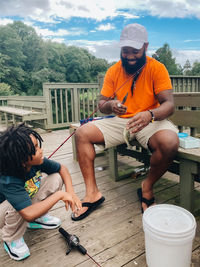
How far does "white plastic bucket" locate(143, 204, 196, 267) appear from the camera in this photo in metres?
0.87

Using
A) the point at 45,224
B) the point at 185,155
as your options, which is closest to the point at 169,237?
the point at 185,155

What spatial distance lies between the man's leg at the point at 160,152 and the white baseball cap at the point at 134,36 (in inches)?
27.4

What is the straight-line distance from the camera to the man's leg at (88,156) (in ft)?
5.46

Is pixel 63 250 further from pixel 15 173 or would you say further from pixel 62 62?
pixel 62 62

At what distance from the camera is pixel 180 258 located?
917 mm

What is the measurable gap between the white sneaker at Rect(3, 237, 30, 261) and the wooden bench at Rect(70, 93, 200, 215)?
103 centimetres

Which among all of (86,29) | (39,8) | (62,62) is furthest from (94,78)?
(86,29)

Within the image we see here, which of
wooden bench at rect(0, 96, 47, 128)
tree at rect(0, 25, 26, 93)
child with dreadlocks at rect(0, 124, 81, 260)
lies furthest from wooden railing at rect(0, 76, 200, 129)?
tree at rect(0, 25, 26, 93)

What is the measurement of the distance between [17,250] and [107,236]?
52cm

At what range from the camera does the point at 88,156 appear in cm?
168

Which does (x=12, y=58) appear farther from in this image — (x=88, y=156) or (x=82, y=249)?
(x=82, y=249)

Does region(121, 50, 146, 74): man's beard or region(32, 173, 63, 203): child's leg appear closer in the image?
region(32, 173, 63, 203): child's leg

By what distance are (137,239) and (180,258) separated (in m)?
0.43

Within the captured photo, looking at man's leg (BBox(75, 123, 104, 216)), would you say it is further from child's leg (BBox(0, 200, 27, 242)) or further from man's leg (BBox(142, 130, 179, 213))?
child's leg (BBox(0, 200, 27, 242))
